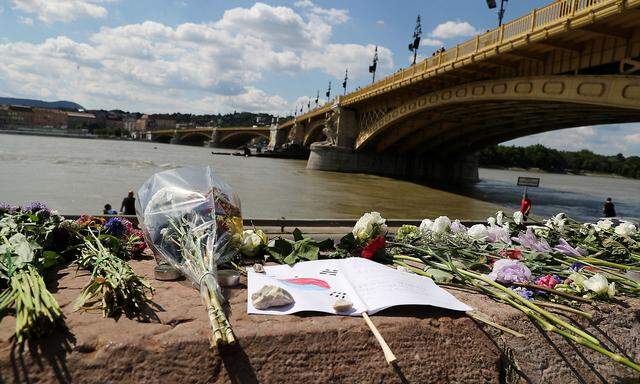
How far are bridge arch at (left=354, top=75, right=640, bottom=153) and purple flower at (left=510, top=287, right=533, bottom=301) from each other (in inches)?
573

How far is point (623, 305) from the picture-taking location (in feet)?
7.97

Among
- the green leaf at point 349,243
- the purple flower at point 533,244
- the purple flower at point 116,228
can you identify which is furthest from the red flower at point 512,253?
the purple flower at point 116,228

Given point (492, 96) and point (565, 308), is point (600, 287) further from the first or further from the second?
point (492, 96)

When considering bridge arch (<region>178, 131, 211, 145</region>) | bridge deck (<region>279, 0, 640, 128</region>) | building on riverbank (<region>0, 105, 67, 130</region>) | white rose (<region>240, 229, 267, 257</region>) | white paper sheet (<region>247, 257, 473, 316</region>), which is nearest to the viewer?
white paper sheet (<region>247, 257, 473, 316</region>)

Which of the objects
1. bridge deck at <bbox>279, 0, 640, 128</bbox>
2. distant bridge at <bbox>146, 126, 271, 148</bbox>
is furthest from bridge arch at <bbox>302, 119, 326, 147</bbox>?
bridge deck at <bbox>279, 0, 640, 128</bbox>

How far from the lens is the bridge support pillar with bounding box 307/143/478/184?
4012 cm

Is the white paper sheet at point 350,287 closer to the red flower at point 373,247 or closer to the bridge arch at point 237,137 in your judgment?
the red flower at point 373,247

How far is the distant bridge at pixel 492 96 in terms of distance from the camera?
14.1 m

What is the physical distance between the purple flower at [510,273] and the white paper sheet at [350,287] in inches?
16.9

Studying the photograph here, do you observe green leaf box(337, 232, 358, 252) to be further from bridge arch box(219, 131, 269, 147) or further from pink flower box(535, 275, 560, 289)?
bridge arch box(219, 131, 269, 147)

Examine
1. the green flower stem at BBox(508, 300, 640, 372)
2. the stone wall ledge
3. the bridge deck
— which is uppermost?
the bridge deck

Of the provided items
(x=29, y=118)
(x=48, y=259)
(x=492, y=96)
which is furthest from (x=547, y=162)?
(x=29, y=118)

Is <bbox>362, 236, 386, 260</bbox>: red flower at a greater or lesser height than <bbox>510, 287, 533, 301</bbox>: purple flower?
greater

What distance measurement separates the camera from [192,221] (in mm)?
2426
